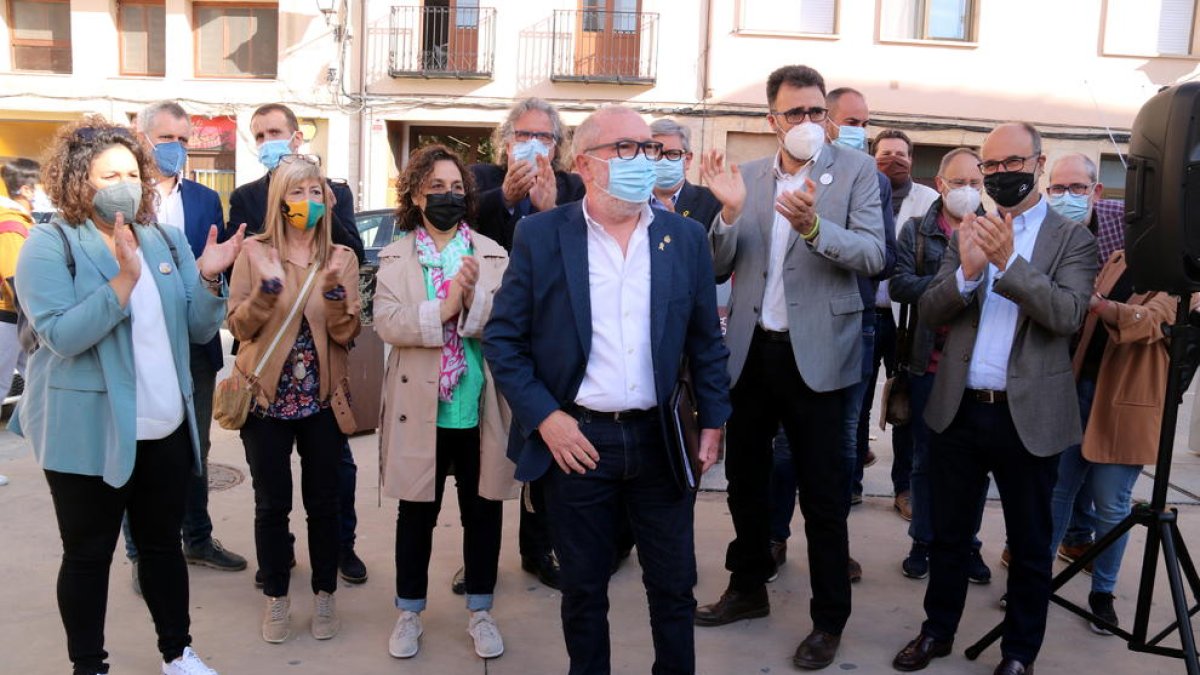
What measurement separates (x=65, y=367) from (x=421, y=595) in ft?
4.95

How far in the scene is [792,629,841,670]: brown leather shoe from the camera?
3.66 meters

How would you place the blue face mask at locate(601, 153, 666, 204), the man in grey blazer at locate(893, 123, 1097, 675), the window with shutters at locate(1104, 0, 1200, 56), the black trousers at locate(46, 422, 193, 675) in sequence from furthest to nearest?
the window with shutters at locate(1104, 0, 1200, 56) < the man in grey blazer at locate(893, 123, 1097, 675) < the black trousers at locate(46, 422, 193, 675) < the blue face mask at locate(601, 153, 666, 204)

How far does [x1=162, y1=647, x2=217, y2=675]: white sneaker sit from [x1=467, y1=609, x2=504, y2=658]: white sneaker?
0.93 metres

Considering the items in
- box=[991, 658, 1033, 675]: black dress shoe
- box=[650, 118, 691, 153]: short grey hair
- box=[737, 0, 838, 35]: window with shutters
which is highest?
box=[737, 0, 838, 35]: window with shutters

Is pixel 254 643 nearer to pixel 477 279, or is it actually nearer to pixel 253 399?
pixel 253 399

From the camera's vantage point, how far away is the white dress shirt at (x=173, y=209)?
4297mm

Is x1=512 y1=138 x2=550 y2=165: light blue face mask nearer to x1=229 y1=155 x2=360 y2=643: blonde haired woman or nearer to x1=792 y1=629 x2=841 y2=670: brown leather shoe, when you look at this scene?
x1=229 y1=155 x2=360 y2=643: blonde haired woman

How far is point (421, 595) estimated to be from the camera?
3789 mm

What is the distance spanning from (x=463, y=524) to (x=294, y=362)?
0.89 meters

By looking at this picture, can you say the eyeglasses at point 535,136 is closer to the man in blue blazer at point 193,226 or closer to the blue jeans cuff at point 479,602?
the man in blue blazer at point 193,226

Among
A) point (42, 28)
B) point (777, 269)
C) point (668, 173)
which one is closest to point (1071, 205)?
point (777, 269)

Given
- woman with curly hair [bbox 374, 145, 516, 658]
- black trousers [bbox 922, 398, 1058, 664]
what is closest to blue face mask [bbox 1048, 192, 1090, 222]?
black trousers [bbox 922, 398, 1058, 664]

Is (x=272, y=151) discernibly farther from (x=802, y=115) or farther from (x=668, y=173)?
(x=802, y=115)

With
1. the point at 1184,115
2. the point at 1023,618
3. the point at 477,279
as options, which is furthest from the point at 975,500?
the point at 477,279
